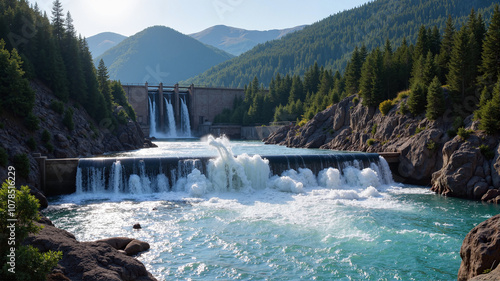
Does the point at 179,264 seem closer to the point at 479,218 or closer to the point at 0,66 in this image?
the point at 479,218

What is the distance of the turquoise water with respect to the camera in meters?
14.1

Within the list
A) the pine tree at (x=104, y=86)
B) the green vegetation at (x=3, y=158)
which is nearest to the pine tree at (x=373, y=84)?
the pine tree at (x=104, y=86)

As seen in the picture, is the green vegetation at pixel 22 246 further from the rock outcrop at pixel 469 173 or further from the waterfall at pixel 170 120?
the waterfall at pixel 170 120

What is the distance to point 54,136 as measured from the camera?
123ft

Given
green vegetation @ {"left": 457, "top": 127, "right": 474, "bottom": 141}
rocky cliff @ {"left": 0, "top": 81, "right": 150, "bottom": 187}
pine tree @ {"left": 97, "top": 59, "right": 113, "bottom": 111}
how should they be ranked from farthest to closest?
Result: 1. pine tree @ {"left": 97, "top": 59, "right": 113, "bottom": 111}
2. green vegetation @ {"left": 457, "top": 127, "right": 474, "bottom": 141}
3. rocky cliff @ {"left": 0, "top": 81, "right": 150, "bottom": 187}

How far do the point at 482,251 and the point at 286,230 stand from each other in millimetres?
9905

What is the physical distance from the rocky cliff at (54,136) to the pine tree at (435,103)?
34522mm

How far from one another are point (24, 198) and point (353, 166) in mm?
28277

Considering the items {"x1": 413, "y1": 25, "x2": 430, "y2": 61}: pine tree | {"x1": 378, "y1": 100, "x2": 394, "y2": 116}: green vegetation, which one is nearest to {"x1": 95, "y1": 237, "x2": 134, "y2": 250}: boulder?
{"x1": 378, "y1": 100, "x2": 394, "y2": 116}: green vegetation

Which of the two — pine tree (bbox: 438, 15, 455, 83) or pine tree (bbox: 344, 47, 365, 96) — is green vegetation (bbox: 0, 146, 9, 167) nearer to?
pine tree (bbox: 438, 15, 455, 83)

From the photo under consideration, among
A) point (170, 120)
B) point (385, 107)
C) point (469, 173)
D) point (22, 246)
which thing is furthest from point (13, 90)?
point (170, 120)

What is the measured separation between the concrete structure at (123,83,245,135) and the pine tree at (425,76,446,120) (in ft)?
214

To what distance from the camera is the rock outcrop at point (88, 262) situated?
9930 mm

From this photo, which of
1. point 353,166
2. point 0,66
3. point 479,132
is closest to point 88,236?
point 353,166
